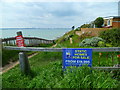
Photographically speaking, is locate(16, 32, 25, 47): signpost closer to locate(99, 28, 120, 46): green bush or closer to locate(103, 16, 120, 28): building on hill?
locate(99, 28, 120, 46): green bush

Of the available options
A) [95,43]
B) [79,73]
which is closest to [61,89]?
[79,73]

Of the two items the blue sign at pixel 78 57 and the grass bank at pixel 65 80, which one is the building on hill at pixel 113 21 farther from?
the grass bank at pixel 65 80

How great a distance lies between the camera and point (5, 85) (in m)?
3.59

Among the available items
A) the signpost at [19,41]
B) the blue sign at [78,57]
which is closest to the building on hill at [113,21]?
the blue sign at [78,57]

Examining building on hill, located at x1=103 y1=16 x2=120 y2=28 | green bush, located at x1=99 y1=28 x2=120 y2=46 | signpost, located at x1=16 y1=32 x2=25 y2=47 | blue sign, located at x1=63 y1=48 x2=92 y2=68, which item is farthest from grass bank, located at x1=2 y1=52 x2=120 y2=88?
building on hill, located at x1=103 y1=16 x2=120 y2=28

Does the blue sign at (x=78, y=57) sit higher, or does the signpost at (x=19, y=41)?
the signpost at (x=19, y=41)

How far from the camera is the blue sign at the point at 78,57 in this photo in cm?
371

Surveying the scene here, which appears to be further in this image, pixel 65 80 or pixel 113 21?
pixel 113 21

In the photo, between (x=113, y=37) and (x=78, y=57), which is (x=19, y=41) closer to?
(x=78, y=57)

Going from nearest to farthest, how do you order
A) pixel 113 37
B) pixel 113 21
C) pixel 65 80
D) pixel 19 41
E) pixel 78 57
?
pixel 65 80
pixel 78 57
pixel 19 41
pixel 113 37
pixel 113 21

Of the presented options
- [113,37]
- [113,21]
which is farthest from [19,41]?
[113,21]

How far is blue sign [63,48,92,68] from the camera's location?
12.2 ft

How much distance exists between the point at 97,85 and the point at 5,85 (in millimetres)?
2408

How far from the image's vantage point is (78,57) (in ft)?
12.3
